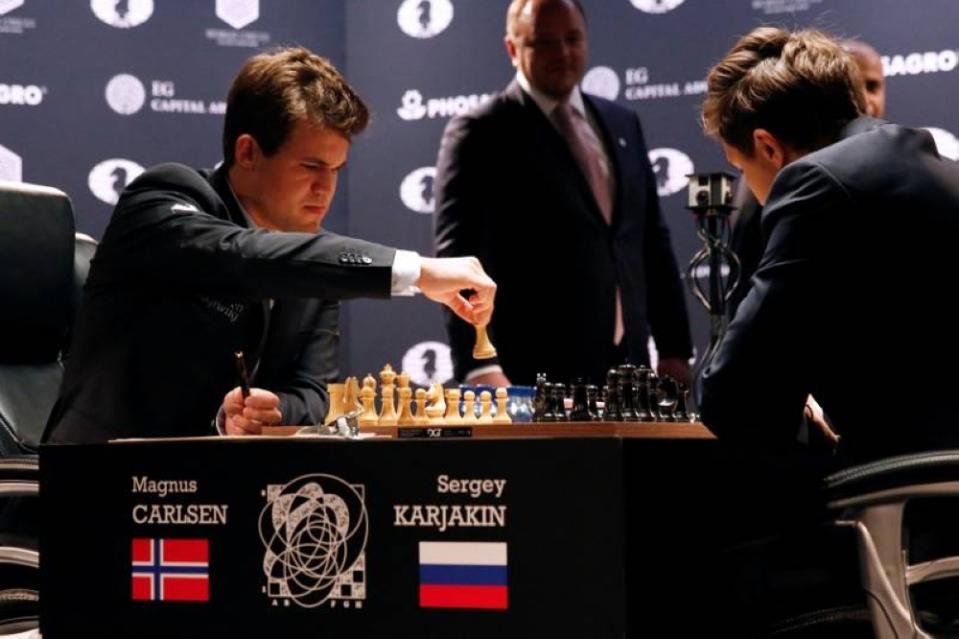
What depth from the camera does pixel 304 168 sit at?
3168mm

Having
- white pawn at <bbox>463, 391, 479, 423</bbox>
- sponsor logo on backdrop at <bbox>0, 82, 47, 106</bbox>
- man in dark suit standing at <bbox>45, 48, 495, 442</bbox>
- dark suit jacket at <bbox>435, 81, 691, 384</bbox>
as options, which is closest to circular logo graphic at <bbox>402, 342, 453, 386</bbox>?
dark suit jacket at <bbox>435, 81, 691, 384</bbox>

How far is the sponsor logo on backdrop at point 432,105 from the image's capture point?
654cm

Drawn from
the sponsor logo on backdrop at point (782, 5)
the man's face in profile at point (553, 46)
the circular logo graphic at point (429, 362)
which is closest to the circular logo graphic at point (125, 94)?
the circular logo graphic at point (429, 362)

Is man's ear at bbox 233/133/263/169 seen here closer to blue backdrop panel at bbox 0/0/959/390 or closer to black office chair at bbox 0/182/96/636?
black office chair at bbox 0/182/96/636

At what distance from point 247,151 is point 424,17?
12.0ft

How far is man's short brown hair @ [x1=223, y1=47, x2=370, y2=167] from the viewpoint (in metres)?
3.14

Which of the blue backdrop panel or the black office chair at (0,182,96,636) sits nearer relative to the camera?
the black office chair at (0,182,96,636)

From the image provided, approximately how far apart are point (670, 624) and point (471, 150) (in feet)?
10.6

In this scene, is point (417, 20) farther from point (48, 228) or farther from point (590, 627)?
point (590, 627)

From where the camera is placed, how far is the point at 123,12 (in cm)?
641

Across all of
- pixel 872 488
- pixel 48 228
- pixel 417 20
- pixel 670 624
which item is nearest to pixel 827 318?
pixel 872 488

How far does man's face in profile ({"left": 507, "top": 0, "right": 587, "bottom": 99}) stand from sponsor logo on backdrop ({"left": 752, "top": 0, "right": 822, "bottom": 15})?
1.12 m

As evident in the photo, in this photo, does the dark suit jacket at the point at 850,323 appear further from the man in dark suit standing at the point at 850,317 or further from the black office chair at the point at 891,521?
the black office chair at the point at 891,521

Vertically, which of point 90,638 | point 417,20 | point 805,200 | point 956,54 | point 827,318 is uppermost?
point 417,20
